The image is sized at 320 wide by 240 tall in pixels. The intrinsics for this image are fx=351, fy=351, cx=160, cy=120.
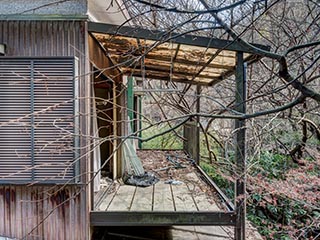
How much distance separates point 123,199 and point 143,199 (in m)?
0.32

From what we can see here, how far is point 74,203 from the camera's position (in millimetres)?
4621

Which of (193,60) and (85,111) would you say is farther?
(193,60)

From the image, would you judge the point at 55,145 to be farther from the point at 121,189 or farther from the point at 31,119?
the point at 121,189

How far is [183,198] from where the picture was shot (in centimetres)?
566

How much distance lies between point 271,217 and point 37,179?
704 centimetres

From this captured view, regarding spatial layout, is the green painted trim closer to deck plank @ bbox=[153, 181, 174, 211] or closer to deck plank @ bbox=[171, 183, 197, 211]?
deck plank @ bbox=[153, 181, 174, 211]

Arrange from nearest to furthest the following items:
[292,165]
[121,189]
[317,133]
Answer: [121,189] → [317,133] → [292,165]

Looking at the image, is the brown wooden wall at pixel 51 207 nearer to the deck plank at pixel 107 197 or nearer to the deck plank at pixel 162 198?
the deck plank at pixel 107 197

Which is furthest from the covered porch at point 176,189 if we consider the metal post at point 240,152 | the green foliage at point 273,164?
the green foliage at point 273,164

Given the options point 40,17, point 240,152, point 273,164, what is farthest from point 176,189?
point 273,164

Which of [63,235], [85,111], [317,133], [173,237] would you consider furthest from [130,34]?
[317,133]

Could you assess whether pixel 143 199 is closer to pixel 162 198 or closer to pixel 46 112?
pixel 162 198

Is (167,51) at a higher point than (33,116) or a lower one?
higher

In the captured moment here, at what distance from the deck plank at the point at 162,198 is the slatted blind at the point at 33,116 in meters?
1.49
